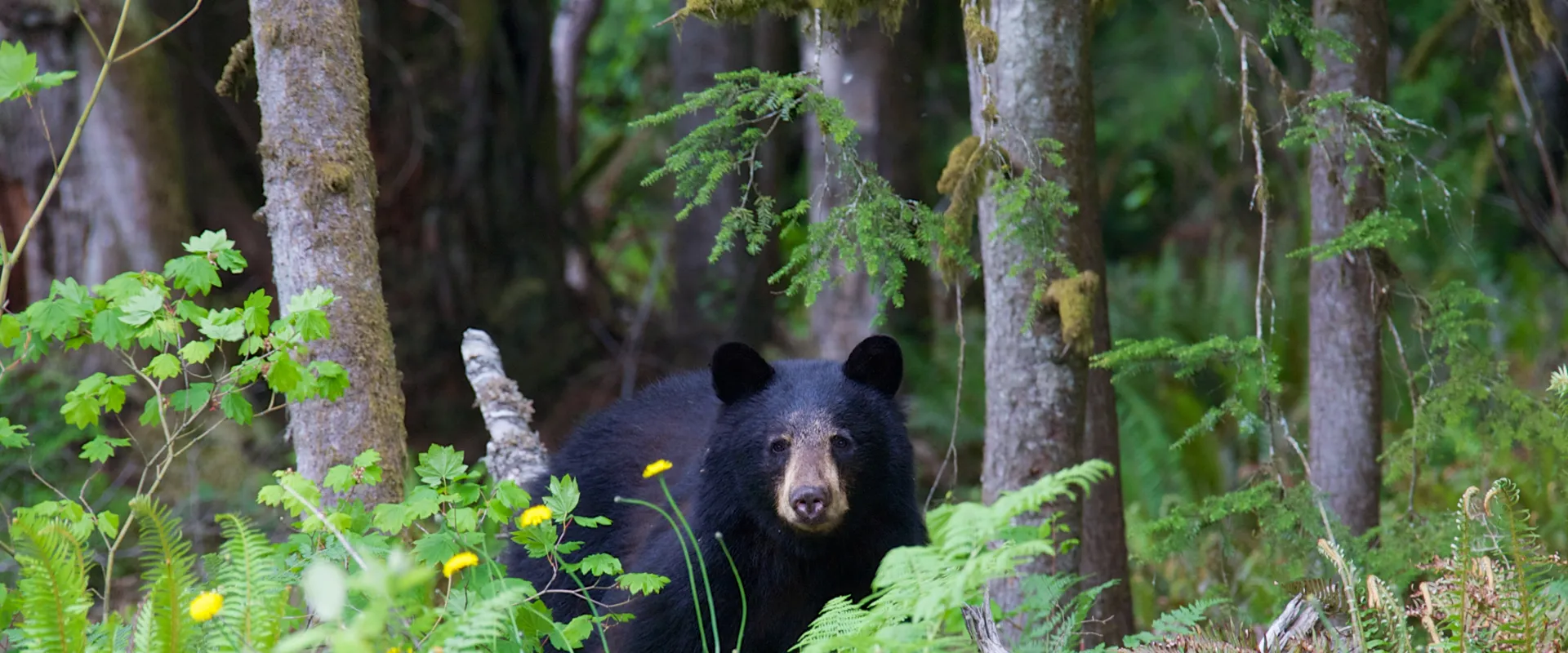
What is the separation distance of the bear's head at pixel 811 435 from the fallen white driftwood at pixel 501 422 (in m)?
1.05

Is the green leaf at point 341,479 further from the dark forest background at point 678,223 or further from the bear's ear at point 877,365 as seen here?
the dark forest background at point 678,223

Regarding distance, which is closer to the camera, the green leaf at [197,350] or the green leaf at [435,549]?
the green leaf at [435,549]

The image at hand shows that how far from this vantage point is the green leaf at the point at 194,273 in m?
2.93

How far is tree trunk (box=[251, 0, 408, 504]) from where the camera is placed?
3471mm

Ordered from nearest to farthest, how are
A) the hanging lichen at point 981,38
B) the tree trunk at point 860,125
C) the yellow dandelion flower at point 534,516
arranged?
the yellow dandelion flower at point 534,516
the hanging lichen at point 981,38
the tree trunk at point 860,125

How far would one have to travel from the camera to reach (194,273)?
Answer: 2.94 metres

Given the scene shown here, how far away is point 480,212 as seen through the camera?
901 centimetres

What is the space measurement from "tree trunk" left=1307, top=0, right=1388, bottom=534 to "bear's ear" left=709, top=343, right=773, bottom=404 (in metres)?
2.02

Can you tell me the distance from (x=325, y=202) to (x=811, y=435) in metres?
1.48

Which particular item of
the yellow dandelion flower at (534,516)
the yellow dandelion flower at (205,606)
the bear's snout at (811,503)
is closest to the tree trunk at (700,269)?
the bear's snout at (811,503)

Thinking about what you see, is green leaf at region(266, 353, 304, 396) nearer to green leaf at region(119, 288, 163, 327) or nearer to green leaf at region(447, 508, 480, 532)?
green leaf at region(119, 288, 163, 327)

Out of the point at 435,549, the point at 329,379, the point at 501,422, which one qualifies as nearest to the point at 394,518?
the point at 435,549

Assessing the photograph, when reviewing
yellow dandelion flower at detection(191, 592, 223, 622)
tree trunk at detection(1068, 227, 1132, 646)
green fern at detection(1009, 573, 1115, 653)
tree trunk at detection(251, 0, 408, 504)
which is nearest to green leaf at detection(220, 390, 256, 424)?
tree trunk at detection(251, 0, 408, 504)

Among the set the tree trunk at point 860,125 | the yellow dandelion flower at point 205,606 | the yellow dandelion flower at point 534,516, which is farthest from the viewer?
the tree trunk at point 860,125
